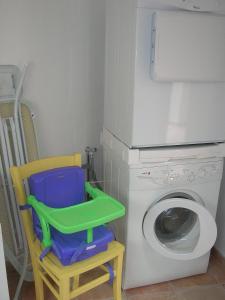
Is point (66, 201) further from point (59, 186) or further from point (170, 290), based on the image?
point (170, 290)

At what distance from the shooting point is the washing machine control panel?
1.73 meters

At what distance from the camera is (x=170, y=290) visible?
6.47ft

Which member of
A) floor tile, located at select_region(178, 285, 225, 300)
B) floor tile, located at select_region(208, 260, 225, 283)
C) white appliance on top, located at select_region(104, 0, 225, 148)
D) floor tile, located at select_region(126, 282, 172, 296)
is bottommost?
floor tile, located at select_region(208, 260, 225, 283)

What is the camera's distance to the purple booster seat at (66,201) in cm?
144

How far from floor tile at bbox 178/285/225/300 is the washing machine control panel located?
72cm

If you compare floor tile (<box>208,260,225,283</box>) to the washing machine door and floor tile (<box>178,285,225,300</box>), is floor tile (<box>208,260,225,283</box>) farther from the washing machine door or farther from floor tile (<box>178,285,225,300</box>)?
the washing machine door

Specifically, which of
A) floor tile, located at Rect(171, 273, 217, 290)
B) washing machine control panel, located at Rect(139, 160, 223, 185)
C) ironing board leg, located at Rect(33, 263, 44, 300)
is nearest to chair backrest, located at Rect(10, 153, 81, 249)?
ironing board leg, located at Rect(33, 263, 44, 300)

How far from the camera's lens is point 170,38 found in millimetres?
1507

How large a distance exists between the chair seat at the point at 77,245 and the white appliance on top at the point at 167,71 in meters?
0.50

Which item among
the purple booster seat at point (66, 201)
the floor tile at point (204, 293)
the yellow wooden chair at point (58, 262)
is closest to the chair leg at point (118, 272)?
the yellow wooden chair at point (58, 262)

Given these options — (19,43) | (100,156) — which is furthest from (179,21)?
(100,156)

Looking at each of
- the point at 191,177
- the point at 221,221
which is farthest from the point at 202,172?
the point at 221,221

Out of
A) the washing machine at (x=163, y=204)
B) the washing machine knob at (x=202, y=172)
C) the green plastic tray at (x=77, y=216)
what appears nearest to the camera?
the green plastic tray at (x=77, y=216)

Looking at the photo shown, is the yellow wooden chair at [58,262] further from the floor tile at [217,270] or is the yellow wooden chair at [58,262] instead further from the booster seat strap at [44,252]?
the floor tile at [217,270]
